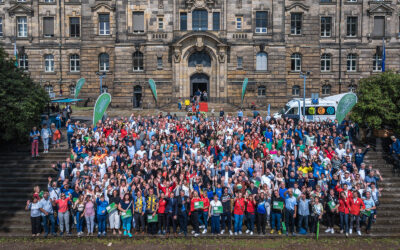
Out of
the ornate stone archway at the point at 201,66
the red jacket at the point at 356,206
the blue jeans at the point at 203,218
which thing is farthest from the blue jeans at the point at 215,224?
the ornate stone archway at the point at 201,66

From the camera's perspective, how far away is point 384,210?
51.3 ft

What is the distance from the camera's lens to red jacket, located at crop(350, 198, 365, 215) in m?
13.5

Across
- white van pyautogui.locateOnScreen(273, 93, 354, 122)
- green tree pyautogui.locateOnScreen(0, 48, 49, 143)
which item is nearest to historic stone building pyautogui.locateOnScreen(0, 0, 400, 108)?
white van pyautogui.locateOnScreen(273, 93, 354, 122)

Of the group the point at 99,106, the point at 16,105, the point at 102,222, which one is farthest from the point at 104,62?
the point at 102,222

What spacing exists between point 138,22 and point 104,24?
170 inches

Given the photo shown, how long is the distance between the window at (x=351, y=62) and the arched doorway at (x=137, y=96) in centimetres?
2335

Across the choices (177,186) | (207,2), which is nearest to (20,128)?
(177,186)

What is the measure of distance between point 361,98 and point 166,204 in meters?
12.9

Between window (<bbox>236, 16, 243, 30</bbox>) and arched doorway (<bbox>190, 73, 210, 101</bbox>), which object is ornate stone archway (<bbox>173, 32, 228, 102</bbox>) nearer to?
arched doorway (<bbox>190, 73, 210, 101</bbox>)

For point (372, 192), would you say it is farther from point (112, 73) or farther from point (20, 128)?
point (112, 73)

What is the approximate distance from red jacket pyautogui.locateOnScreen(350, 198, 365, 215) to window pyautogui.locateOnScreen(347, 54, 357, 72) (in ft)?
99.6

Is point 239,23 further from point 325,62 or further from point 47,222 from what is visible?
point 47,222

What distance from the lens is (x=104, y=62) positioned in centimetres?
4031

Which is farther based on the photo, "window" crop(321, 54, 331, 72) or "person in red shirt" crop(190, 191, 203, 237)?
"window" crop(321, 54, 331, 72)
